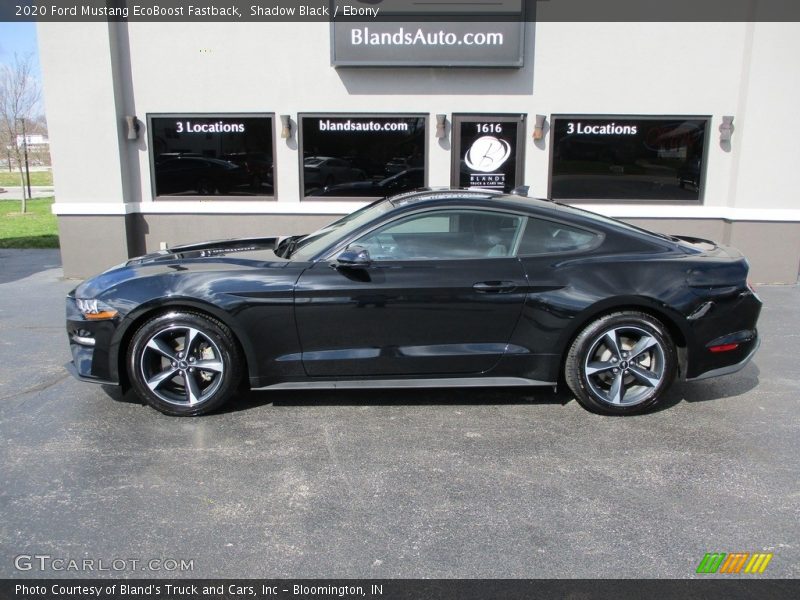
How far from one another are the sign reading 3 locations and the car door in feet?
16.3

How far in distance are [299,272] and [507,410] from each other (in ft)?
5.83

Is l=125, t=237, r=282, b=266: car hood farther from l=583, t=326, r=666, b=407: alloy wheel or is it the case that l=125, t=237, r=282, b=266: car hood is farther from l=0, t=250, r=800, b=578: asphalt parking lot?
l=583, t=326, r=666, b=407: alloy wheel

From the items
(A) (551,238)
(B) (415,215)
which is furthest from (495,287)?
(B) (415,215)

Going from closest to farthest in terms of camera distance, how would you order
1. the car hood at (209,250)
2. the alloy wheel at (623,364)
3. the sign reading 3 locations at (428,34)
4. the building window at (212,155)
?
1. the alloy wheel at (623,364)
2. the car hood at (209,250)
3. the sign reading 3 locations at (428,34)
4. the building window at (212,155)

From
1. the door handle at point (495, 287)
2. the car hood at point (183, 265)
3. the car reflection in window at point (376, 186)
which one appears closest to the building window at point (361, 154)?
the car reflection in window at point (376, 186)

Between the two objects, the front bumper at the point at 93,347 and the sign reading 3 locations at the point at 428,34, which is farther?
the sign reading 3 locations at the point at 428,34

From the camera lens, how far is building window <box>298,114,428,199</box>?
366 inches

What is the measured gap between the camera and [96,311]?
456 centimetres

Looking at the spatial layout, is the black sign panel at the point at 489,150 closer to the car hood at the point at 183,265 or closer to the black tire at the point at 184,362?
the car hood at the point at 183,265

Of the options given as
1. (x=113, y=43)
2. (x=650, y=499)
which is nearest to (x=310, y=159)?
(x=113, y=43)

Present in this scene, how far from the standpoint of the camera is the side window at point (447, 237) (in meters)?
4.71

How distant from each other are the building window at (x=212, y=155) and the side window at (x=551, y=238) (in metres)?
5.58

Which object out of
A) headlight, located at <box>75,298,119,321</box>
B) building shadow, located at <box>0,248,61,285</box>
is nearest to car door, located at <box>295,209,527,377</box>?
headlight, located at <box>75,298,119,321</box>

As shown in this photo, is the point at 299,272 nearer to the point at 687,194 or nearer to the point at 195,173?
the point at 195,173
